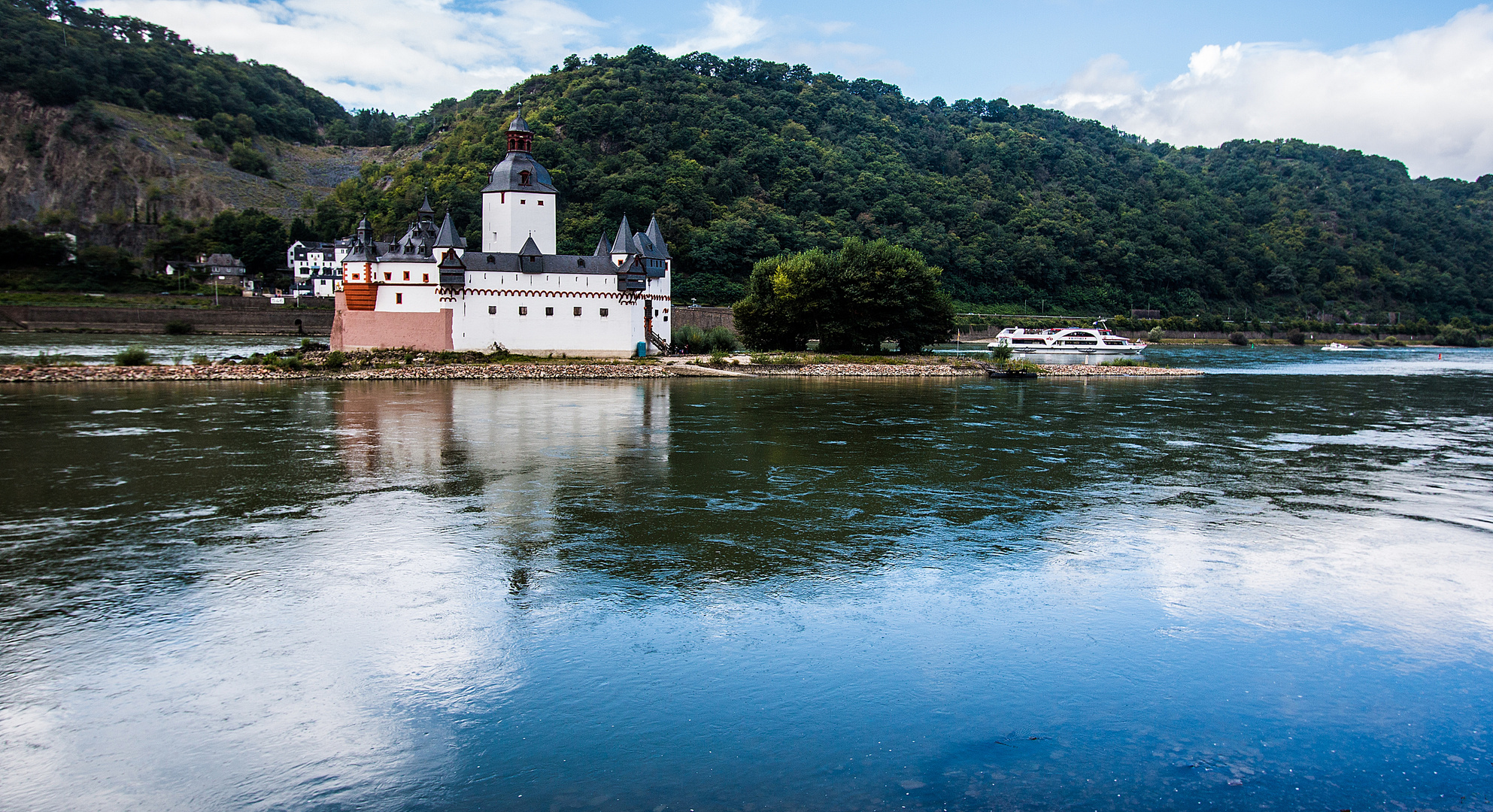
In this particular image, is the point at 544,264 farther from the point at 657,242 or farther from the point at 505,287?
the point at 657,242

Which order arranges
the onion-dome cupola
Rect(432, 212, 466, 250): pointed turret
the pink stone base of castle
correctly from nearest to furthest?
1. Rect(432, 212, 466, 250): pointed turret
2. the pink stone base of castle
3. the onion-dome cupola

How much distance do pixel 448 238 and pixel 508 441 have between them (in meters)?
28.4

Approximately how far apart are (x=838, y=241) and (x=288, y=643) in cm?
9439

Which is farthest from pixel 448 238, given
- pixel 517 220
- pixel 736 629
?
pixel 736 629

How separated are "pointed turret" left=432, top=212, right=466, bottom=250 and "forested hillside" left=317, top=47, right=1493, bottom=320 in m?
37.5

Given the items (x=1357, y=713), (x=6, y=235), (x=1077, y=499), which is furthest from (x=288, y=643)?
(x=6, y=235)

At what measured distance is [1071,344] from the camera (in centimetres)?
7900

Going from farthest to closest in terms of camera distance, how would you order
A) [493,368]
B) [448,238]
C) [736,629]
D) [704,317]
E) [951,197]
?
[951,197], [704,317], [448,238], [493,368], [736,629]

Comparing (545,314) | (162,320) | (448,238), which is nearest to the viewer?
(448,238)

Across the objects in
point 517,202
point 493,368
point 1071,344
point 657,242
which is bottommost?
point 493,368

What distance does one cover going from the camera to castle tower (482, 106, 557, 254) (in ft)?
168

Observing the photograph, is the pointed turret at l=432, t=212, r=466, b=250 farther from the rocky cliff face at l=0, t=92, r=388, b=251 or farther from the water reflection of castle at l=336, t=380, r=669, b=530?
the rocky cliff face at l=0, t=92, r=388, b=251

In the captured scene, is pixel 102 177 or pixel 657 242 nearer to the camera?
pixel 657 242

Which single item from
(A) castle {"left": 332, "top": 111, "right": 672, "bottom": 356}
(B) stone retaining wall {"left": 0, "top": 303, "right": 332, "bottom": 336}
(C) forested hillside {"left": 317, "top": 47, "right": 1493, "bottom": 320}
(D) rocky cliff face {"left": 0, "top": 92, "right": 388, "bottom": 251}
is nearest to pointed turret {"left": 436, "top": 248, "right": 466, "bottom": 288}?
(A) castle {"left": 332, "top": 111, "right": 672, "bottom": 356}
